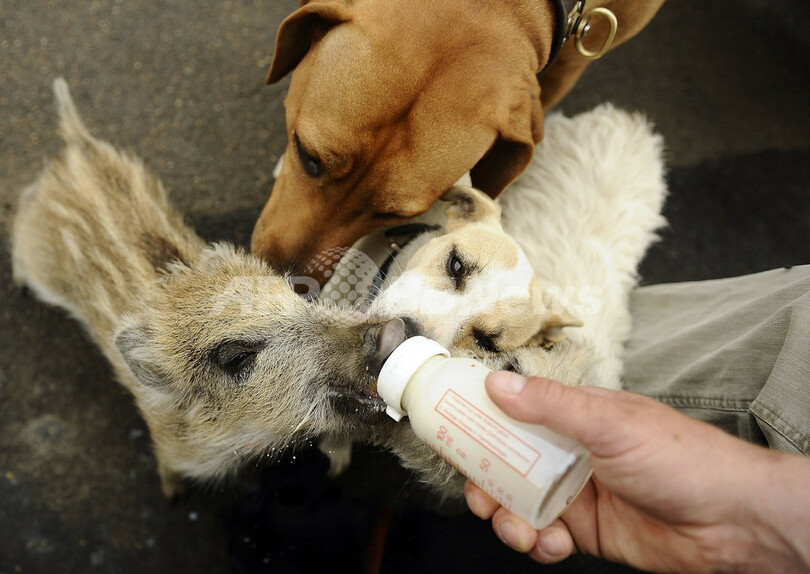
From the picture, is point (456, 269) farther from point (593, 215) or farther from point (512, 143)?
point (593, 215)

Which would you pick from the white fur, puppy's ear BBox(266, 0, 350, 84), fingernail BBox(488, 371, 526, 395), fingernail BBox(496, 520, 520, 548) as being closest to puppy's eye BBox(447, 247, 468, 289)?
the white fur

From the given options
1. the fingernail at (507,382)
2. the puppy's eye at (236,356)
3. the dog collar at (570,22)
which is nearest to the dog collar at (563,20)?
the dog collar at (570,22)

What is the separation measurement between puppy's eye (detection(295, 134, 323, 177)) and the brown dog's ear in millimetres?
581

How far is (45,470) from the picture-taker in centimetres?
234

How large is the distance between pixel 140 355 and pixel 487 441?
1.12 m

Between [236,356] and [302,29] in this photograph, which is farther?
[302,29]

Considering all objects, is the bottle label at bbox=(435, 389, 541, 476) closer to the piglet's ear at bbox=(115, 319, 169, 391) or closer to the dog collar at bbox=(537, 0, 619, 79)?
the piglet's ear at bbox=(115, 319, 169, 391)

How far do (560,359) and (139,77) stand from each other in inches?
96.2

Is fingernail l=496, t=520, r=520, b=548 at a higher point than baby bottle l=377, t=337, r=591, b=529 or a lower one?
lower

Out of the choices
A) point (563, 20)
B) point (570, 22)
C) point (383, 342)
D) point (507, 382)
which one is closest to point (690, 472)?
point (507, 382)

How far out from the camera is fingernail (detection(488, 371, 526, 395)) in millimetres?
1086

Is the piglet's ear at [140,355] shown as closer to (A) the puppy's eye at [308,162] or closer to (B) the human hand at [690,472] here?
(A) the puppy's eye at [308,162]

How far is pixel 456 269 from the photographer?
1.73 m

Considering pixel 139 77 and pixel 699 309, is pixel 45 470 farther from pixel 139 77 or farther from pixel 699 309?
pixel 699 309
